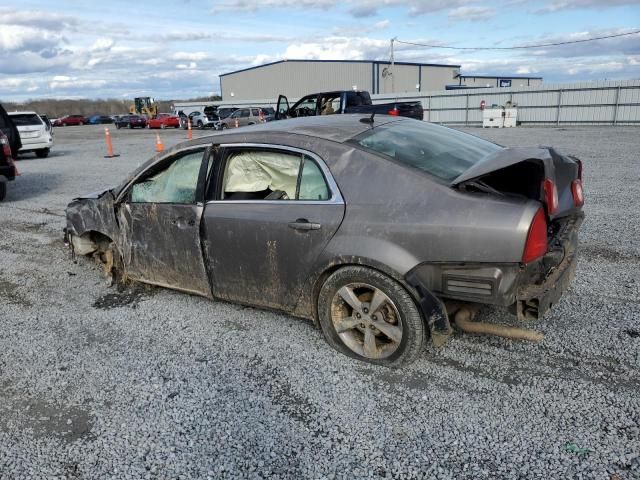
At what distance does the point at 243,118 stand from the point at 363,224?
3035 centimetres

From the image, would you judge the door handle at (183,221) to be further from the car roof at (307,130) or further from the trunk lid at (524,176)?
the trunk lid at (524,176)

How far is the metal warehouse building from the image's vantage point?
→ 59.3 meters

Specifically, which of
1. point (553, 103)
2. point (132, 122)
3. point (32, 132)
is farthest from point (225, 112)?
point (553, 103)

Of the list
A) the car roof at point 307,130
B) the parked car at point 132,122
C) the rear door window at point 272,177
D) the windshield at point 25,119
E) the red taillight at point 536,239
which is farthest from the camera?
the parked car at point 132,122

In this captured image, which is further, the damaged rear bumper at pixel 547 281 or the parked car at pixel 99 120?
the parked car at pixel 99 120

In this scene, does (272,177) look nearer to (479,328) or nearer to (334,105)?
(479,328)

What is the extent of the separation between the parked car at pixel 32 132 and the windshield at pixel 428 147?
1709cm

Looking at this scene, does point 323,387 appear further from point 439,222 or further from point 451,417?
point 439,222

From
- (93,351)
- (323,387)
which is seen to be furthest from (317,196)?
(93,351)

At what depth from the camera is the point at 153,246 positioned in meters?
4.19

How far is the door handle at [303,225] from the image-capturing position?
325cm

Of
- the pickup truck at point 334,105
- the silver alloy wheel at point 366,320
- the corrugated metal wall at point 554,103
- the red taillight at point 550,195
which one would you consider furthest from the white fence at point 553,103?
the silver alloy wheel at point 366,320

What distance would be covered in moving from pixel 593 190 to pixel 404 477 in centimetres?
769

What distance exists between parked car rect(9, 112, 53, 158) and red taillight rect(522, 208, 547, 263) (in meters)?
18.4
